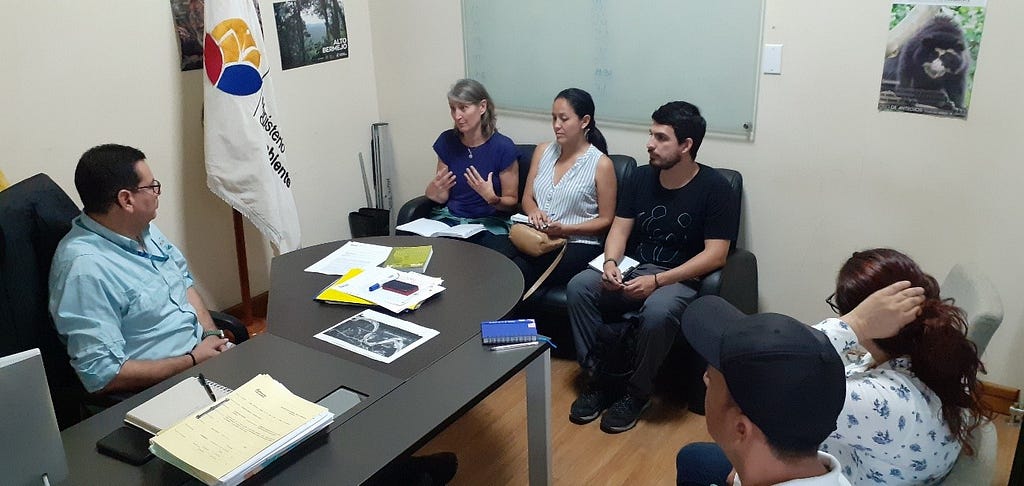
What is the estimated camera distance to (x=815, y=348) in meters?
1.10

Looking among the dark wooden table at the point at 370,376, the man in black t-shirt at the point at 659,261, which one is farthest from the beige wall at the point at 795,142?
the dark wooden table at the point at 370,376

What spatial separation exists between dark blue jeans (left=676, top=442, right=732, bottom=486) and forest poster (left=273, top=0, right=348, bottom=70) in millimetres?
2750

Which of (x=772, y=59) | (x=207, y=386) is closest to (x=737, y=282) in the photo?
(x=772, y=59)

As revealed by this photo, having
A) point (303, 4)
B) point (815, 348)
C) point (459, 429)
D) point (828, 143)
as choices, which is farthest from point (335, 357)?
point (303, 4)

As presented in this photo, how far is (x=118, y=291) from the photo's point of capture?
200 cm

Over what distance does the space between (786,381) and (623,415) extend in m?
1.75

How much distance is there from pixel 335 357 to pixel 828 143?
209cm

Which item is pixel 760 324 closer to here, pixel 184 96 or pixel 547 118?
pixel 547 118

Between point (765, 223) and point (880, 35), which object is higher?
point (880, 35)

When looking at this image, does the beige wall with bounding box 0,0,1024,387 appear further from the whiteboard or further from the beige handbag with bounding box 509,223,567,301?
the beige handbag with bounding box 509,223,567,301

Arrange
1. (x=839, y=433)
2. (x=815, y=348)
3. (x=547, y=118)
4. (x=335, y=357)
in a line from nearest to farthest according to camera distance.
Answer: (x=815, y=348) < (x=839, y=433) < (x=335, y=357) < (x=547, y=118)

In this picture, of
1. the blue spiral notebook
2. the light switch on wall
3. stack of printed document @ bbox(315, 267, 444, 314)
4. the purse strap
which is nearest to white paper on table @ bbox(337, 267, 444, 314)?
stack of printed document @ bbox(315, 267, 444, 314)

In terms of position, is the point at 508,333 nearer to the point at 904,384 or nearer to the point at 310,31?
the point at 904,384

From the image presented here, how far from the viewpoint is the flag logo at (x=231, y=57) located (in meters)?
3.03
